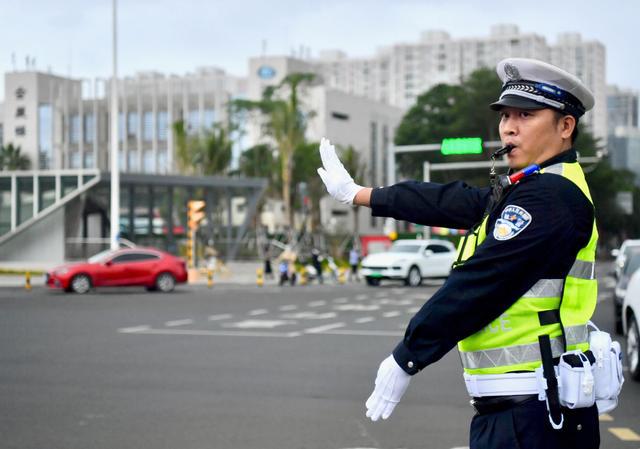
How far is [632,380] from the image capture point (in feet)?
35.5

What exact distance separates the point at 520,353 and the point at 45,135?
368 ft

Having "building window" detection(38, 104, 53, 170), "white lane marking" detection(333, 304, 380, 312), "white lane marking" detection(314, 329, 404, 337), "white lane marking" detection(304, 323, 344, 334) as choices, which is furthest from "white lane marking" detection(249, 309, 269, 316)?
"building window" detection(38, 104, 53, 170)

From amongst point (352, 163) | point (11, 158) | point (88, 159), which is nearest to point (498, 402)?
point (352, 163)

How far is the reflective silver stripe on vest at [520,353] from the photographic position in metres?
2.93

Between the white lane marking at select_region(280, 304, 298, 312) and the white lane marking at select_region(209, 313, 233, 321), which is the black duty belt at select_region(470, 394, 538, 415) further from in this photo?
the white lane marking at select_region(280, 304, 298, 312)

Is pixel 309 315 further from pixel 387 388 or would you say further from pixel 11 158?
pixel 11 158

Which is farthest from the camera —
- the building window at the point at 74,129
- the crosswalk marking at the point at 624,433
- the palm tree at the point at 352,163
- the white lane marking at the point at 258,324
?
the building window at the point at 74,129

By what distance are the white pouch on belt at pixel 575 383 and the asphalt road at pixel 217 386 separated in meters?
4.19

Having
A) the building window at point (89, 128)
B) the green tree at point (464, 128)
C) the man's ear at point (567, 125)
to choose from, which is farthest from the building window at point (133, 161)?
the man's ear at point (567, 125)

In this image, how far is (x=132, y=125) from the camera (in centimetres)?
11781

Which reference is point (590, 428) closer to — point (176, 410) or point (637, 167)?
point (176, 410)

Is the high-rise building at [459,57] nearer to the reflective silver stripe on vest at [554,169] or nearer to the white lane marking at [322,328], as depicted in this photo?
the white lane marking at [322,328]

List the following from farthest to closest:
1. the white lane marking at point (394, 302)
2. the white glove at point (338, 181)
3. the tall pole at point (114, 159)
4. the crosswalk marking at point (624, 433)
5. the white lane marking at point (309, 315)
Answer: the tall pole at point (114, 159) < the white lane marking at point (394, 302) < the white lane marking at point (309, 315) < the crosswalk marking at point (624, 433) < the white glove at point (338, 181)

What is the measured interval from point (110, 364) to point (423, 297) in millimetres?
16599
